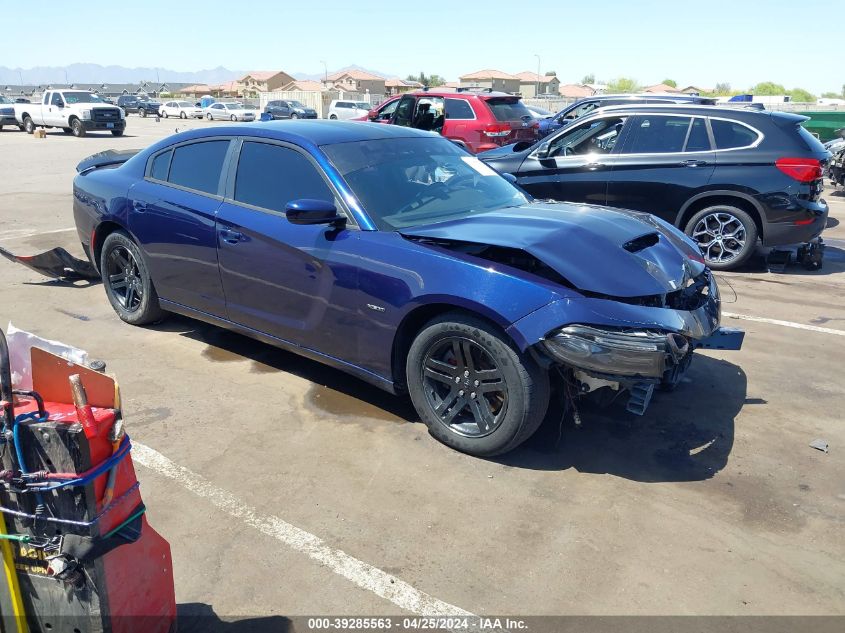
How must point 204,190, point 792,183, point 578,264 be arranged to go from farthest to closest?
1. point 792,183
2. point 204,190
3. point 578,264

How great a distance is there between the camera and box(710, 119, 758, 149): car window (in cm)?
774

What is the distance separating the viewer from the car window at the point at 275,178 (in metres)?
4.38

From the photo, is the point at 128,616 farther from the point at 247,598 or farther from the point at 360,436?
the point at 360,436

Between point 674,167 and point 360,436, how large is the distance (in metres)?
5.63

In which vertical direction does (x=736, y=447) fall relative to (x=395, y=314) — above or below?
below

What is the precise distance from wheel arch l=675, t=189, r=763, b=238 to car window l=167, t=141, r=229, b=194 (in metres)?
5.37

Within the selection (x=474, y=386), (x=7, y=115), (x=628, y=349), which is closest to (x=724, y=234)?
(x=628, y=349)

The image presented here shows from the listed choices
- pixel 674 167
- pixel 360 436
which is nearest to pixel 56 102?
pixel 674 167

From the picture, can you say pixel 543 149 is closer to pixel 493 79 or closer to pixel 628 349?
pixel 628 349

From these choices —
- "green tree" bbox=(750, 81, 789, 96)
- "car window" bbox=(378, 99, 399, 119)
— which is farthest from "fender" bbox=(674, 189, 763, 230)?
"green tree" bbox=(750, 81, 789, 96)

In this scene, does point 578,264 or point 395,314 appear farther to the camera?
point 395,314


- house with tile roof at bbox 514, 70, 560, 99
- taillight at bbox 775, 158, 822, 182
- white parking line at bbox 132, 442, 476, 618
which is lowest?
white parking line at bbox 132, 442, 476, 618

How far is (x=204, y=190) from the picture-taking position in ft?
16.3

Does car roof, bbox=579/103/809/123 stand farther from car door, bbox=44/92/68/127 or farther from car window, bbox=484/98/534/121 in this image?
car door, bbox=44/92/68/127
